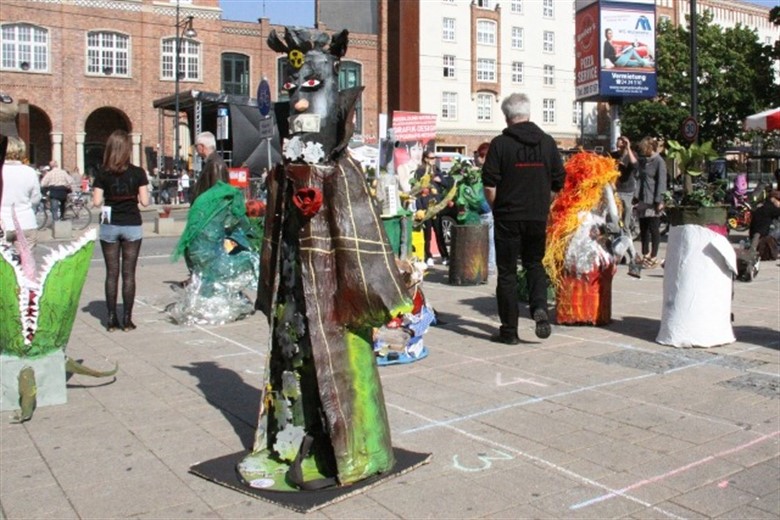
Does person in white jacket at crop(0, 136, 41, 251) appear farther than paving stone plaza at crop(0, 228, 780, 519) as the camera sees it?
Yes

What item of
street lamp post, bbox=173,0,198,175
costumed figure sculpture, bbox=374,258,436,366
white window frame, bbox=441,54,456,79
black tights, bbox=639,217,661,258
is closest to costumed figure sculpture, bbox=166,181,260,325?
costumed figure sculpture, bbox=374,258,436,366

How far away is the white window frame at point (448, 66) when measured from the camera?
2291 inches

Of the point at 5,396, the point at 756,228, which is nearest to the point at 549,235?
the point at 5,396

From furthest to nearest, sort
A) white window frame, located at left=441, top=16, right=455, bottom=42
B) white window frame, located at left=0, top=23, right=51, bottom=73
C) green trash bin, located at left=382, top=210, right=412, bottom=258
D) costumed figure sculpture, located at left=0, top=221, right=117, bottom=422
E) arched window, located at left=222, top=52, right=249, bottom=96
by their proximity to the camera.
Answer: white window frame, located at left=441, top=16, right=455, bottom=42 → arched window, located at left=222, top=52, right=249, bottom=96 → white window frame, located at left=0, top=23, right=51, bottom=73 → green trash bin, located at left=382, top=210, right=412, bottom=258 → costumed figure sculpture, located at left=0, top=221, right=117, bottom=422

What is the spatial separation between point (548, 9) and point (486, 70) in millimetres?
7568

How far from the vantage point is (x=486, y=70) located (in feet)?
196

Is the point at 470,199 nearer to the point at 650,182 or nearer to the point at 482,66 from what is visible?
the point at 650,182

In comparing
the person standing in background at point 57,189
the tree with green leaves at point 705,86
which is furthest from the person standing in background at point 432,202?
the tree with green leaves at point 705,86

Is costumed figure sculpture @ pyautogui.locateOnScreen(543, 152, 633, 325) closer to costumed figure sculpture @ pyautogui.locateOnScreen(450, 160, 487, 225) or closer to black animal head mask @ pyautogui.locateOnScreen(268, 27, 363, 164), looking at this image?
costumed figure sculpture @ pyautogui.locateOnScreen(450, 160, 487, 225)

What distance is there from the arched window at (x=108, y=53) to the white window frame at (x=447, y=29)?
21093 mm

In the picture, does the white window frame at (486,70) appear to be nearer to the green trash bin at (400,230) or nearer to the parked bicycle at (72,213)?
the parked bicycle at (72,213)

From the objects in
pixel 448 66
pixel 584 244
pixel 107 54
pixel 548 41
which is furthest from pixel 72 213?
pixel 548 41

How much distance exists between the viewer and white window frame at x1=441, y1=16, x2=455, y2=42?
57969mm

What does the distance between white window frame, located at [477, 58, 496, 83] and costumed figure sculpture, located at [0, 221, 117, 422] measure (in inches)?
2195
